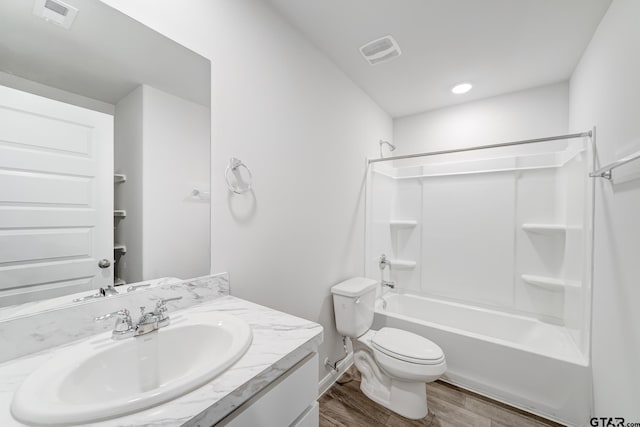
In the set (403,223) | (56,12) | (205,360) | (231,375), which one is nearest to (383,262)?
(403,223)

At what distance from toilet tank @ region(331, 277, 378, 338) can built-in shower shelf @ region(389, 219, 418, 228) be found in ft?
3.46

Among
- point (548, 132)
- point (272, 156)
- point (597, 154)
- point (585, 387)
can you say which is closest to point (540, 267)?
point (585, 387)

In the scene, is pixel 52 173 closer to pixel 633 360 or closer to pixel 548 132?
pixel 633 360

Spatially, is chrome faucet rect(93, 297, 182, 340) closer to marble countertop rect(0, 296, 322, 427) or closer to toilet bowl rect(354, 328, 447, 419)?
marble countertop rect(0, 296, 322, 427)

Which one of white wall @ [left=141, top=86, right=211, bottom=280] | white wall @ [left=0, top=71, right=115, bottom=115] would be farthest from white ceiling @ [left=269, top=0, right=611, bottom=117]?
white wall @ [left=0, top=71, right=115, bottom=115]

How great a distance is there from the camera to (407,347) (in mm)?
1623

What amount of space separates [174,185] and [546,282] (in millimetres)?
2793

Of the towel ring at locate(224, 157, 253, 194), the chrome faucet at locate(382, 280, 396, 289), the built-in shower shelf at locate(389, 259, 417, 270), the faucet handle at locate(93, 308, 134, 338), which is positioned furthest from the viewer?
the built-in shower shelf at locate(389, 259, 417, 270)

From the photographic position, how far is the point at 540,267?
6.95 feet

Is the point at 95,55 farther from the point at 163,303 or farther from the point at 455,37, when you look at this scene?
the point at 455,37

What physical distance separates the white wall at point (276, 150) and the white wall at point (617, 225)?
153 centimetres

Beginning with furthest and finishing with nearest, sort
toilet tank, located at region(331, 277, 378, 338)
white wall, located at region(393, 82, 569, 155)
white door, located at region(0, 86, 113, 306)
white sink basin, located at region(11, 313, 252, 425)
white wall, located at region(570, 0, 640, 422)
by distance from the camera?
white wall, located at region(393, 82, 569, 155) → toilet tank, located at region(331, 277, 378, 338) → white wall, located at region(570, 0, 640, 422) → white door, located at region(0, 86, 113, 306) → white sink basin, located at region(11, 313, 252, 425)

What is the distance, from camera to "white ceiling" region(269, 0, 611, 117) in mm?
1394

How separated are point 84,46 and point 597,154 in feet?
8.39
